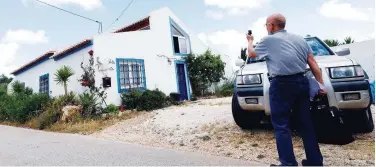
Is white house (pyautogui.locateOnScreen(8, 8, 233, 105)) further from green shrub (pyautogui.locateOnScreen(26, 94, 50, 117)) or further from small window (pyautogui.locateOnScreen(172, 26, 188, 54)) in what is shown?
green shrub (pyautogui.locateOnScreen(26, 94, 50, 117))

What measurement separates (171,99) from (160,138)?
19.5ft

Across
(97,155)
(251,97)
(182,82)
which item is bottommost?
(97,155)

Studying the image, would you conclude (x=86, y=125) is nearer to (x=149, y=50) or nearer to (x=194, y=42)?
(x=149, y=50)

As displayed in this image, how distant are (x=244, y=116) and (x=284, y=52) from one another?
203 centimetres

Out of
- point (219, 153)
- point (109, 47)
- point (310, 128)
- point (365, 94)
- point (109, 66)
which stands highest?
point (109, 47)

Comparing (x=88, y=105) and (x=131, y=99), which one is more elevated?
(x=131, y=99)

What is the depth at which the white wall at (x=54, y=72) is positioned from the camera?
11414 mm

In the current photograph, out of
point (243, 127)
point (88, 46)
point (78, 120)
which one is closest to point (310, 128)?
point (243, 127)

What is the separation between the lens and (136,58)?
1150 cm

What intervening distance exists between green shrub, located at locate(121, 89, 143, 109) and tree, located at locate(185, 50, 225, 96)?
4050 mm

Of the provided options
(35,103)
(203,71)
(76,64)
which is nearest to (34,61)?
(76,64)

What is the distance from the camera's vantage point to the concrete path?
12.4 ft

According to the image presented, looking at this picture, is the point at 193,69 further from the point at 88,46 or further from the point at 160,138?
the point at 160,138

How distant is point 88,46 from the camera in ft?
36.0
